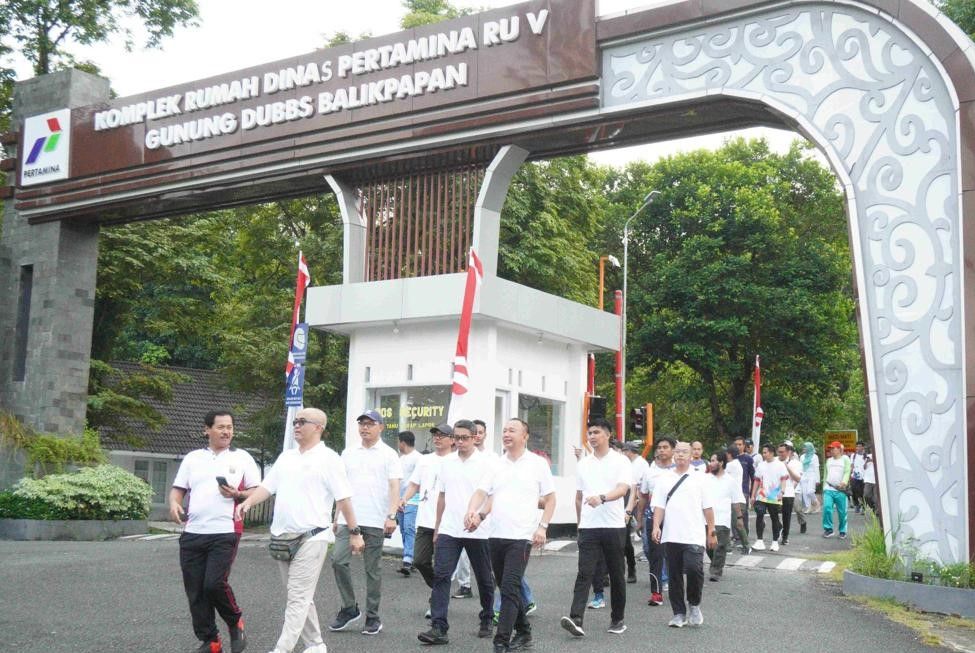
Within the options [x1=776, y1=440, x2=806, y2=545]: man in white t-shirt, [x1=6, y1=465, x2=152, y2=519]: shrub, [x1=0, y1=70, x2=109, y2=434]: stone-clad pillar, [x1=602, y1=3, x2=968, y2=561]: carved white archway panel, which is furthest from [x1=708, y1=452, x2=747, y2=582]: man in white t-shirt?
[x1=0, y1=70, x2=109, y2=434]: stone-clad pillar

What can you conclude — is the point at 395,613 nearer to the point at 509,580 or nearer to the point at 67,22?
the point at 509,580

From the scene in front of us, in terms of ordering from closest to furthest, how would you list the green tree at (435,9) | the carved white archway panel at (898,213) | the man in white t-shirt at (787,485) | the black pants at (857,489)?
the carved white archway panel at (898,213)
the man in white t-shirt at (787,485)
the black pants at (857,489)
the green tree at (435,9)

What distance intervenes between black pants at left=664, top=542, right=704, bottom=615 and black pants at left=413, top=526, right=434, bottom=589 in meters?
2.27

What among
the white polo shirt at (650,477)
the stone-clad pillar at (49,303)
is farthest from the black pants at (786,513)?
the stone-clad pillar at (49,303)

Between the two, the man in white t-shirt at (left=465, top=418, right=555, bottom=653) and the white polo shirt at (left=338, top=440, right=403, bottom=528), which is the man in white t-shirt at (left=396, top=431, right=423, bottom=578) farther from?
the man in white t-shirt at (left=465, top=418, right=555, bottom=653)

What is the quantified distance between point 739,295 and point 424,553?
2831 cm

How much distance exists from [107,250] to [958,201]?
1989 cm

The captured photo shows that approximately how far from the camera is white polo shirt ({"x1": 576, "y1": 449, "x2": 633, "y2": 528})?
10.1 metres

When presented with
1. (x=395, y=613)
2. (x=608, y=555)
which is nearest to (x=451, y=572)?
(x=608, y=555)

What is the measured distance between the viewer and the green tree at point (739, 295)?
37969mm

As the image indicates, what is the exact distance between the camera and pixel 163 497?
135ft

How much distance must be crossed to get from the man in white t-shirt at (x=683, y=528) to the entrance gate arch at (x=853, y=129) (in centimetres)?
293

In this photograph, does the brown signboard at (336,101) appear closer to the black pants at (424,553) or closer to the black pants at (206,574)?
the black pants at (424,553)

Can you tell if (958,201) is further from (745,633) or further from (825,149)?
(745,633)
